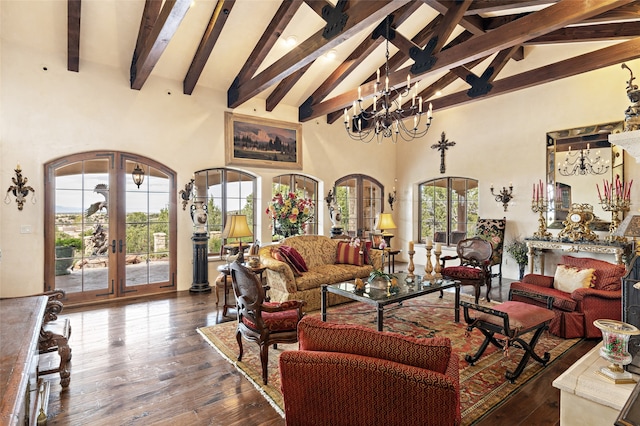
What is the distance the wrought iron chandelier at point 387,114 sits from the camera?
165 inches

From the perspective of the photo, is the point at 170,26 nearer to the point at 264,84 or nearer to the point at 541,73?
the point at 264,84

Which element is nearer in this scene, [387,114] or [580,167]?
Result: [387,114]

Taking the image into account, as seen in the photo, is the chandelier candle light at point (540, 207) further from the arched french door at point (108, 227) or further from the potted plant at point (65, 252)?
the potted plant at point (65, 252)

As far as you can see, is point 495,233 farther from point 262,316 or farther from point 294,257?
point 262,316

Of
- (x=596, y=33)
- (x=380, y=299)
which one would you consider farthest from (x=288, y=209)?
(x=596, y=33)

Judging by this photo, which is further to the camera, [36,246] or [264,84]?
[264,84]

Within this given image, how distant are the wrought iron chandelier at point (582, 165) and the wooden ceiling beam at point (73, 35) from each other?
321 inches

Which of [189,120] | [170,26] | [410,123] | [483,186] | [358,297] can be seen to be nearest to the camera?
[358,297]

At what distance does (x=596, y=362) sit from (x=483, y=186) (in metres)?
Result: 5.92

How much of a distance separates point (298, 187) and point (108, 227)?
3.86m

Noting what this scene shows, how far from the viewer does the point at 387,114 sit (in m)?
4.16

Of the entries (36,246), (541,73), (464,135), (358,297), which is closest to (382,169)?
(464,135)

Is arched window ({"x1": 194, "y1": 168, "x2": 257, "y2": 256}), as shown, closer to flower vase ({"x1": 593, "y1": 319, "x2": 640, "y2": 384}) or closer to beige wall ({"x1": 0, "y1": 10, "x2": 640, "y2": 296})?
beige wall ({"x1": 0, "y1": 10, "x2": 640, "y2": 296})

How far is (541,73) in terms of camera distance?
5.45m
